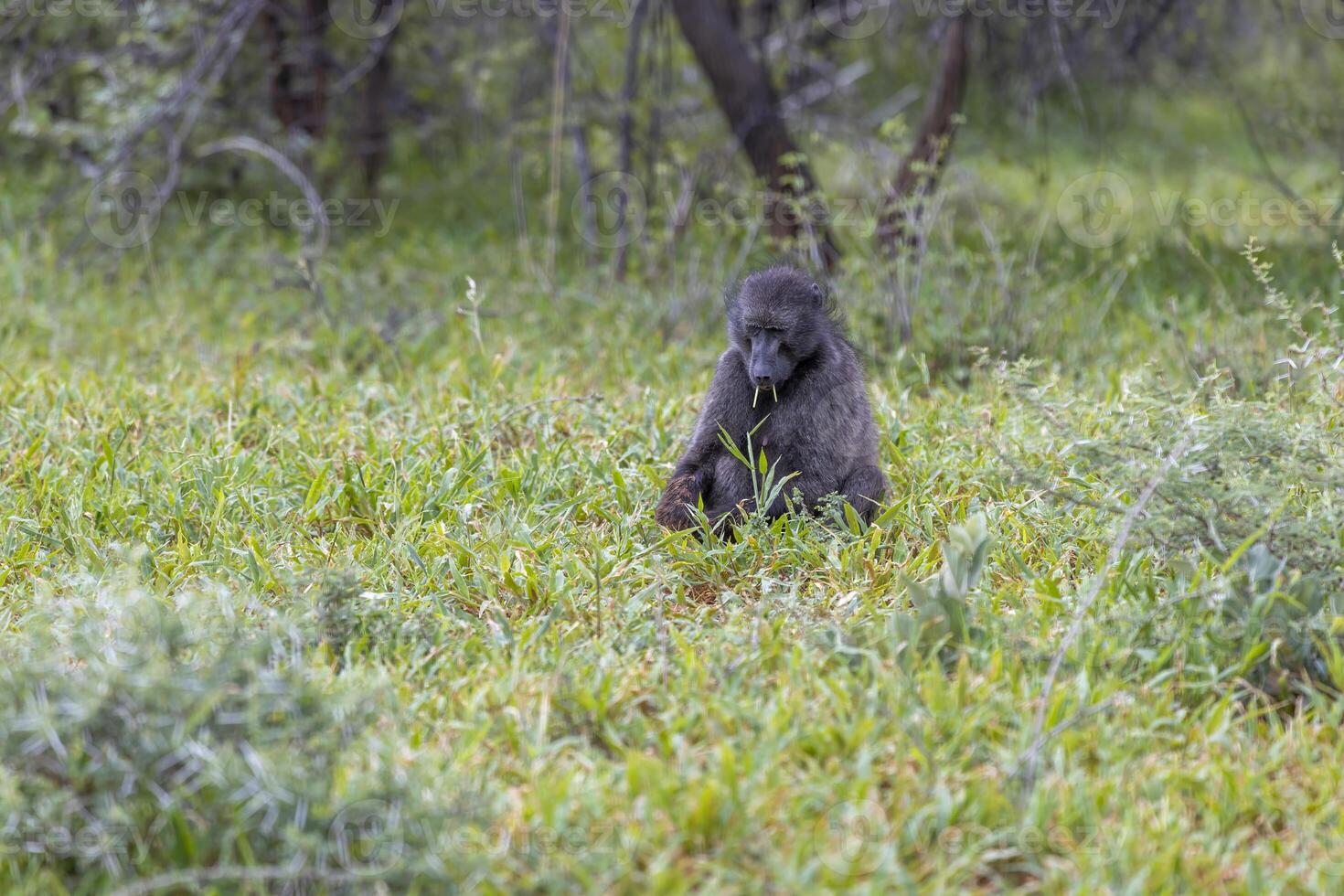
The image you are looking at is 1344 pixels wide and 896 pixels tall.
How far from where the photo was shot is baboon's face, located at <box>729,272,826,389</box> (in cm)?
390

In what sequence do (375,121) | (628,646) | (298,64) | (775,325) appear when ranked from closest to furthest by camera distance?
(628,646)
(775,325)
(298,64)
(375,121)

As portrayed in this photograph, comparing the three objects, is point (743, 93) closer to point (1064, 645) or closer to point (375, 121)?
point (375, 121)

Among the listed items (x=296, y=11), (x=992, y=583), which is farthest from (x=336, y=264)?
(x=992, y=583)

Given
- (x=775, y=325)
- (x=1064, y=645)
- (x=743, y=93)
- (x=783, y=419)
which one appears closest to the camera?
(x=1064, y=645)

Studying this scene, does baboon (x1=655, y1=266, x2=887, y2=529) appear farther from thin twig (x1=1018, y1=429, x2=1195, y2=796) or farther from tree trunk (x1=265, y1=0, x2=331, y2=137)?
tree trunk (x1=265, y1=0, x2=331, y2=137)

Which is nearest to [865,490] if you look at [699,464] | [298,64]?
[699,464]

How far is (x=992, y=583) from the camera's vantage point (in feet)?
11.8

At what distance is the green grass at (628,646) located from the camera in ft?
7.80

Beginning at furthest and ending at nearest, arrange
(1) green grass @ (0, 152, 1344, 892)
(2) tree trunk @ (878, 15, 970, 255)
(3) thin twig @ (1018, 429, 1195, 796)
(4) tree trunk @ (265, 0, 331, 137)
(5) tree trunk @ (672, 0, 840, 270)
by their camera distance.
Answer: (4) tree trunk @ (265, 0, 331, 137)
(5) tree trunk @ (672, 0, 840, 270)
(2) tree trunk @ (878, 15, 970, 255)
(3) thin twig @ (1018, 429, 1195, 796)
(1) green grass @ (0, 152, 1344, 892)

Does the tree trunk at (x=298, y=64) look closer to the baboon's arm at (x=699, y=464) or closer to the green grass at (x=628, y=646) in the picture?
the green grass at (x=628, y=646)

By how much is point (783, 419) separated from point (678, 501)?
1.30 feet

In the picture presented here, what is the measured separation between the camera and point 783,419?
159 inches

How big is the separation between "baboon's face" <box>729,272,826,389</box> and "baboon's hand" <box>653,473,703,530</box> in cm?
35

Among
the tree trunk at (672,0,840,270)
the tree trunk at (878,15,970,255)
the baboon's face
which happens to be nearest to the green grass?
the baboon's face
